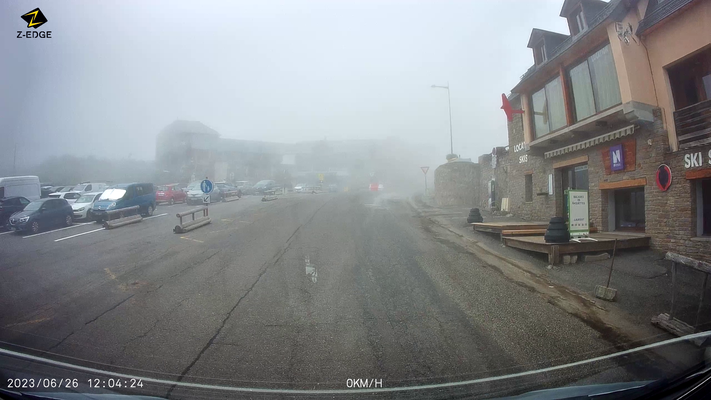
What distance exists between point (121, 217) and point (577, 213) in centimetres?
1773

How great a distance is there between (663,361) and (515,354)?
4.68ft

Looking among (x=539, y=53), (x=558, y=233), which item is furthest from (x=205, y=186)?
(x=539, y=53)

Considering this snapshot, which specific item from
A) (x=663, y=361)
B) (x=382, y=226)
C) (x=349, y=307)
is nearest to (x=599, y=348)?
(x=663, y=361)

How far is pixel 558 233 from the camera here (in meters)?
8.84

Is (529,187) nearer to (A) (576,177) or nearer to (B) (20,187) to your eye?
(A) (576,177)

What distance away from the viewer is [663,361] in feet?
12.8

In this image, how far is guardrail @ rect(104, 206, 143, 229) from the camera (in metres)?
15.0

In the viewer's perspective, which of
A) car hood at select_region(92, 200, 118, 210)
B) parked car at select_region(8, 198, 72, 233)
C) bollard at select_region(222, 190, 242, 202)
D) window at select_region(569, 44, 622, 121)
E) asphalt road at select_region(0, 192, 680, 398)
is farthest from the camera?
bollard at select_region(222, 190, 242, 202)

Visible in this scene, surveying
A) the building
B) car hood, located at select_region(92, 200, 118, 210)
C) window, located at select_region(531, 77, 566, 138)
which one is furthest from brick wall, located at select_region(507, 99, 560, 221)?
car hood, located at select_region(92, 200, 118, 210)

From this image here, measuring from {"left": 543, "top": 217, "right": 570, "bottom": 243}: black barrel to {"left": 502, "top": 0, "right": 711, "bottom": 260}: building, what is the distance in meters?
2.24

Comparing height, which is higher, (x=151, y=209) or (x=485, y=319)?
(x=151, y=209)

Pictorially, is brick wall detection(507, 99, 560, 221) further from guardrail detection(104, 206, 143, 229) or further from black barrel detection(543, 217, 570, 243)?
guardrail detection(104, 206, 143, 229)

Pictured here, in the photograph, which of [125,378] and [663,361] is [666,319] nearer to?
[663,361]

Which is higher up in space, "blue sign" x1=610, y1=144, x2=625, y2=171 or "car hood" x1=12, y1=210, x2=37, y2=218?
"blue sign" x1=610, y1=144, x2=625, y2=171
